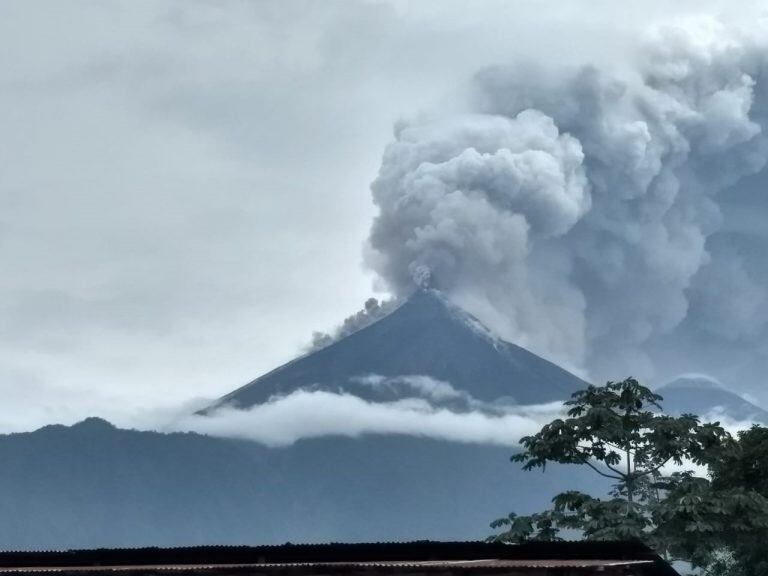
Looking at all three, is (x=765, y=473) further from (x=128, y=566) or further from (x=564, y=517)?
(x=128, y=566)

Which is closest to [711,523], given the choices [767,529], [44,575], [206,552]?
[767,529]

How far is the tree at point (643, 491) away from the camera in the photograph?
3888 centimetres

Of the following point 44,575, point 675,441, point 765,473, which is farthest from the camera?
point 765,473

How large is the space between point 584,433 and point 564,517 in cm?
287

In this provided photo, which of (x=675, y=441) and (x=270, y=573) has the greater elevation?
(x=675, y=441)

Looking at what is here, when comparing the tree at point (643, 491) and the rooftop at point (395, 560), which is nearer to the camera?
the rooftop at point (395, 560)

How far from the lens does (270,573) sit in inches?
1036

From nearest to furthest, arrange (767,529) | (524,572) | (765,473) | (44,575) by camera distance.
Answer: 1. (524,572)
2. (44,575)
3. (767,529)
4. (765,473)

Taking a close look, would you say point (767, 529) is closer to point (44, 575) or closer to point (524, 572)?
point (524, 572)

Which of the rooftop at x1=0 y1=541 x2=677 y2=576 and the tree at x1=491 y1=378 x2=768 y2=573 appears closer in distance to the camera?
the rooftop at x1=0 y1=541 x2=677 y2=576

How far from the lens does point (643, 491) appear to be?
146ft

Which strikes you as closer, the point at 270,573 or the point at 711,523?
the point at 270,573

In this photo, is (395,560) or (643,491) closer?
(395,560)

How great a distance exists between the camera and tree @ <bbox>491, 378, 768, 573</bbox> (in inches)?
1531
